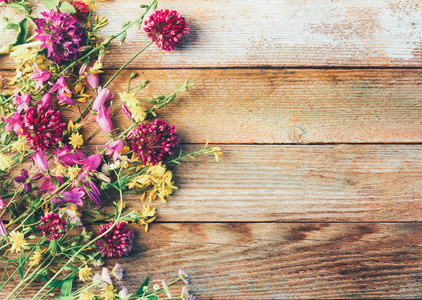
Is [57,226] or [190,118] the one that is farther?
Result: [190,118]

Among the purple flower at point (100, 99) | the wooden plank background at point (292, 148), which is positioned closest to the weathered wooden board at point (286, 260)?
the wooden plank background at point (292, 148)

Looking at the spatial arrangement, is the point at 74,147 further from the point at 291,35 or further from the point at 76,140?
the point at 291,35

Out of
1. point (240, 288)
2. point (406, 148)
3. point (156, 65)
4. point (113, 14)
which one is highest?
point (113, 14)

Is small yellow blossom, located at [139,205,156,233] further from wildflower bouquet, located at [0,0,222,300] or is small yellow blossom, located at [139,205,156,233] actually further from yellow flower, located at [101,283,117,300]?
yellow flower, located at [101,283,117,300]

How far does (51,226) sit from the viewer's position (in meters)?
0.72

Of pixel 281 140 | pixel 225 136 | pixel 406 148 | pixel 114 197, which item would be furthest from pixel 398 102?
pixel 114 197

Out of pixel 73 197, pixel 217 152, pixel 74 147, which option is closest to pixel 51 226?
pixel 73 197

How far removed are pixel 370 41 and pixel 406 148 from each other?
28cm

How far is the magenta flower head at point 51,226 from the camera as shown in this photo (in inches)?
28.2

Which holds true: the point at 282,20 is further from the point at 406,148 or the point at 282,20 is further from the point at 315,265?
the point at 315,265

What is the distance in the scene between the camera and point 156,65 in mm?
827

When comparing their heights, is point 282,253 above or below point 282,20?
below

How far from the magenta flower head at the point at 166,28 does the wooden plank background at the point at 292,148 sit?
5 centimetres

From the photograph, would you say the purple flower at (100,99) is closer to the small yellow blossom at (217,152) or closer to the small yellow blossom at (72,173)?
the small yellow blossom at (72,173)
